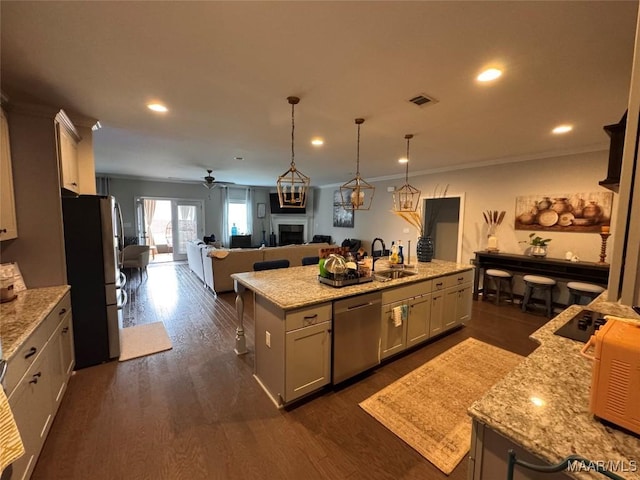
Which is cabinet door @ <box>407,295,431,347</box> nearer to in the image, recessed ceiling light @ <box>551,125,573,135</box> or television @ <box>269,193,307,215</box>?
recessed ceiling light @ <box>551,125,573,135</box>

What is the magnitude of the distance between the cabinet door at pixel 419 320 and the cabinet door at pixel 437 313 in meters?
0.08

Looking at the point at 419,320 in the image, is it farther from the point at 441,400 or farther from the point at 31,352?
the point at 31,352

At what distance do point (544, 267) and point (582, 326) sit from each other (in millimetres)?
3442

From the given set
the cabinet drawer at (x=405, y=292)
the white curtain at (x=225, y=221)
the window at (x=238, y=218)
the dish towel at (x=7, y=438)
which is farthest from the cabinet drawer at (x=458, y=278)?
the window at (x=238, y=218)

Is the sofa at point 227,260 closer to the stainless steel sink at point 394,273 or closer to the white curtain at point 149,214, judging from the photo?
the stainless steel sink at point 394,273


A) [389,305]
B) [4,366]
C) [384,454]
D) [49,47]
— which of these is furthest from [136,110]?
[384,454]

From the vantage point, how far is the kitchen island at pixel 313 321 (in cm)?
212

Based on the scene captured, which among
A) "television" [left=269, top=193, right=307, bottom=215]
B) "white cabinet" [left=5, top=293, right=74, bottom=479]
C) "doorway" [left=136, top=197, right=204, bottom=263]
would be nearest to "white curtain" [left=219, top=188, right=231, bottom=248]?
"doorway" [left=136, top=197, right=204, bottom=263]

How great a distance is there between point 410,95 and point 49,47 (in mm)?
2623

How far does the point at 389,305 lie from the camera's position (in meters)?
2.71

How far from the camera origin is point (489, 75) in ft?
6.70

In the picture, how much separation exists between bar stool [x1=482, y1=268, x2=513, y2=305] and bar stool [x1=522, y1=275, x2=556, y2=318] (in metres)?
0.29

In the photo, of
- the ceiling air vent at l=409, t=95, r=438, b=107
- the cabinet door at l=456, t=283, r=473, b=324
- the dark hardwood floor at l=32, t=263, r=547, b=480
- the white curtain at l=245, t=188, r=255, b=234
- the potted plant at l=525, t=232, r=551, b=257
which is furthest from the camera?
the white curtain at l=245, t=188, r=255, b=234

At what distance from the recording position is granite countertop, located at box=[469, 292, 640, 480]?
0.77 metres
